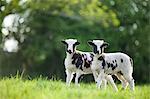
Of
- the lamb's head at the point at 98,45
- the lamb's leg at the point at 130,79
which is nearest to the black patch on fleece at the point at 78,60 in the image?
the lamb's head at the point at 98,45

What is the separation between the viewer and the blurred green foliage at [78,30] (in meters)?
2.61

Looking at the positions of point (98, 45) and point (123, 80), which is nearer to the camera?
point (98, 45)

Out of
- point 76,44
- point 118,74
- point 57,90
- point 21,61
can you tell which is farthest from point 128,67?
point 21,61

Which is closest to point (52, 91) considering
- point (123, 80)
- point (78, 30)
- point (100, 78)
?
point (100, 78)

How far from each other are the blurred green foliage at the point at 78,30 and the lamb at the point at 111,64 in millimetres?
101

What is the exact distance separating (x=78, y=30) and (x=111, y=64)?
0.42 m

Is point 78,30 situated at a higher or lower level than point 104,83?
A: higher

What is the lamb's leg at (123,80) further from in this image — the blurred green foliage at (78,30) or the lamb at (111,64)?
the blurred green foliage at (78,30)

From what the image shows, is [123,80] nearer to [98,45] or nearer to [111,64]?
[111,64]

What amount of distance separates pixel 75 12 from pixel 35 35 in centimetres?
40

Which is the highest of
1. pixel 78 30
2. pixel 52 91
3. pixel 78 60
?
pixel 78 30

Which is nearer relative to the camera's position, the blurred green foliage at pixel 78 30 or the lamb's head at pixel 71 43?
the lamb's head at pixel 71 43

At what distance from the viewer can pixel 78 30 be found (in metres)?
2.76

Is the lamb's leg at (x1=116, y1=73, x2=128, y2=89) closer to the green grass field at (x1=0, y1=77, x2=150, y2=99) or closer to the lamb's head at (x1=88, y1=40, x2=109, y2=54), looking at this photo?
the green grass field at (x1=0, y1=77, x2=150, y2=99)
